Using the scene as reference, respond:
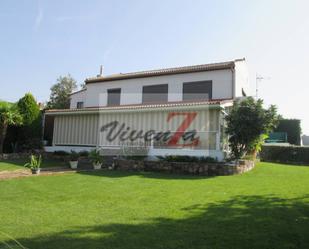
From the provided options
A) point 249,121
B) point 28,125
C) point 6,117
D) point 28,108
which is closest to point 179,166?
point 249,121

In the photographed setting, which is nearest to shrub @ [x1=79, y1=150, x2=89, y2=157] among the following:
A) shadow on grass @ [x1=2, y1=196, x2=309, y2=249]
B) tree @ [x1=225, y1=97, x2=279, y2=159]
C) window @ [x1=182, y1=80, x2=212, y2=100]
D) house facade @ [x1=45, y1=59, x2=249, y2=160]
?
house facade @ [x1=45, y1=59, x2=249, y2=160]

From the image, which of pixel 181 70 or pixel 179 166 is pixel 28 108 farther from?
pixel 179 166

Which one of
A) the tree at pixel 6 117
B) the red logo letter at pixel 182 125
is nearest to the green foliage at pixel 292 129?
the red logo letter at pixel 182 125

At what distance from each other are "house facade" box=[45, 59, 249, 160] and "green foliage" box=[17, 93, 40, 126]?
1.24 meters

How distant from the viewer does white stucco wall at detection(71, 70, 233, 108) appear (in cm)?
2375

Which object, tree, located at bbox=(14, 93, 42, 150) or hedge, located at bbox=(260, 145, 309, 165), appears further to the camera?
hedge, located at bbox=(260, 145, 309, 165)

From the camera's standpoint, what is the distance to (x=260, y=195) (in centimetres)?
1008

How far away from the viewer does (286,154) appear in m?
27.5

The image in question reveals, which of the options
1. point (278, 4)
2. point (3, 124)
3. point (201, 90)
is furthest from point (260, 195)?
point (3, 124)

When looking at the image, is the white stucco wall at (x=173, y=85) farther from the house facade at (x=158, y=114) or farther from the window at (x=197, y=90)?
the window at (x=197, y=90)

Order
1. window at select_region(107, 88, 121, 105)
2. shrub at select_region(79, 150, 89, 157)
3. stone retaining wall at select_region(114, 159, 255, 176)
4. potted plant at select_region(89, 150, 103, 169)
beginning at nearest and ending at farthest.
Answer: stone retaining wall at select_region(114, 159, 255, 176) → potted plant at select_region(89, 150, 103, 169) → shrub at select_region(79, 150, 89, 157) → window at select_region(107, 88, 121, 105)

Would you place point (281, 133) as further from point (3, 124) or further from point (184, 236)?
point (184, 236)

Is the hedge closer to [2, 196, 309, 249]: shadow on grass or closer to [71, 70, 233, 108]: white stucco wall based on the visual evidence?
[71, 70, 233, 108]: white stucco wall

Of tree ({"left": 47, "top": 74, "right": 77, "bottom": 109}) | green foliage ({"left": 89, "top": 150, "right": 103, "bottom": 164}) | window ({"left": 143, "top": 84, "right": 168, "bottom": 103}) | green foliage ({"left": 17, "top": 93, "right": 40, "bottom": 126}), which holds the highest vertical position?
tree ({"left": 47, "top": 74, "right": 77, "bottom": 109})
